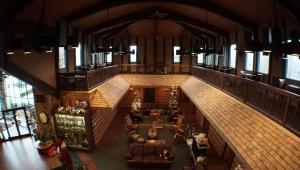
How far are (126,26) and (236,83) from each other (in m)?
13.3

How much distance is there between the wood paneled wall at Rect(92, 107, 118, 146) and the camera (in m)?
13.9

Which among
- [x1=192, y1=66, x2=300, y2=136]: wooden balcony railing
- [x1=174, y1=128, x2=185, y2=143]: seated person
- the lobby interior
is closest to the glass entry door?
the lobby interior

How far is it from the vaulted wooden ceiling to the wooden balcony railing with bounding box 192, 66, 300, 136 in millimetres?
2361

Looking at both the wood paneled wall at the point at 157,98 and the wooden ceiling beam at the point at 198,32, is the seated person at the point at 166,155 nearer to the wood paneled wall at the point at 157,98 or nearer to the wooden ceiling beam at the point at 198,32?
the wooden ceiling beam at the point at 198,32

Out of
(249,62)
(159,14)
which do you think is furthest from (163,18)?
(249,62)

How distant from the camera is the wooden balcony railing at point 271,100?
5.43 m

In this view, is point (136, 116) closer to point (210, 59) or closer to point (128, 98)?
point (128, 98)

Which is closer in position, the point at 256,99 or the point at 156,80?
the point at 256,99

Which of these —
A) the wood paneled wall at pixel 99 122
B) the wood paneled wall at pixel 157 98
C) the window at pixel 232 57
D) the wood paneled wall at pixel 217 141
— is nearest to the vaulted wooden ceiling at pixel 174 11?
the window at pixel 232 57

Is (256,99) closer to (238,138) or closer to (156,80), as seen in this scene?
(238,138)

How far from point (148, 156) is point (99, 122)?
453 cm

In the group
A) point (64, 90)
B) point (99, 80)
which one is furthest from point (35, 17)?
point (99, 80)

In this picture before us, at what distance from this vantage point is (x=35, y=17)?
966 centimetres

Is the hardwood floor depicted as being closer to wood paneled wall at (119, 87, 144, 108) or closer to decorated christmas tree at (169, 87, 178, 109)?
wood paneled wall at (119, 87, 144, 108)
